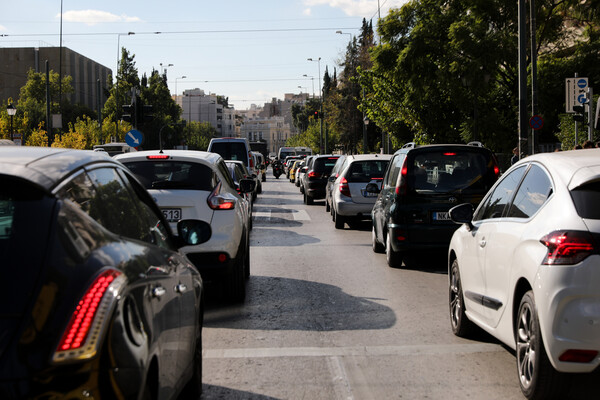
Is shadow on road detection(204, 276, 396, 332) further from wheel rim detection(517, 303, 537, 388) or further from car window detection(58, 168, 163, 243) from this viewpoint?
car window detection(58, 168, 163, 243)

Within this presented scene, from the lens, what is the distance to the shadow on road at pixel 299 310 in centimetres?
772

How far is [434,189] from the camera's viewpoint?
1182 centimetres

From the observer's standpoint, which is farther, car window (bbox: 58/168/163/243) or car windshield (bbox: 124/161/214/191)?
car windshield (bbox: 124/161/214/191)

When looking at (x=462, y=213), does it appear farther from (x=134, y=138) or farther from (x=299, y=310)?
(x=134, y=138)

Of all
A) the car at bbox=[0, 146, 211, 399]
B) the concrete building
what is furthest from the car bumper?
the concrete building

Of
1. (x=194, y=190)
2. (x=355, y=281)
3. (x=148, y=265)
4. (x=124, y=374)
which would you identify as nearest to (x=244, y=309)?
(x=194, y=190)

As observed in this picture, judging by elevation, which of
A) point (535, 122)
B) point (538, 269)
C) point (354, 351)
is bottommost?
point (354, 351)

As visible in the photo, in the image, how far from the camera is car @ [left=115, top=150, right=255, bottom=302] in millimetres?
8836

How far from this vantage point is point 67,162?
3.22 m

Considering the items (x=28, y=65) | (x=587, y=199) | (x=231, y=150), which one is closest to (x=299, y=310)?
(x=587, y=199)

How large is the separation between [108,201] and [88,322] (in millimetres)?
1029

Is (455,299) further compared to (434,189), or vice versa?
(434,189)

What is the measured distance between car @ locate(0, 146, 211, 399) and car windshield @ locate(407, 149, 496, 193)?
8490mm

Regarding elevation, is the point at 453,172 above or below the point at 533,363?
above
